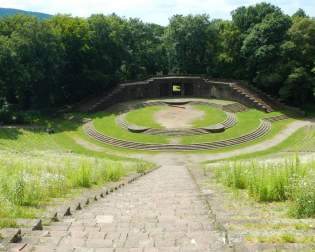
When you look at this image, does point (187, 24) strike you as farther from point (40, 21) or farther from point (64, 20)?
point (40, 21)

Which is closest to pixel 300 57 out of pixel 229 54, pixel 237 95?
pixel 237 95

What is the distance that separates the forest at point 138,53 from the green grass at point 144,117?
7.45 metres

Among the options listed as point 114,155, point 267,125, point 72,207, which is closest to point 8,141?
point 114,155

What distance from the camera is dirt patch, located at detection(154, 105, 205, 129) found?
4398cm

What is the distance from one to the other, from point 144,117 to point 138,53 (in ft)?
55.8

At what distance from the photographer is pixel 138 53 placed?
6053cm

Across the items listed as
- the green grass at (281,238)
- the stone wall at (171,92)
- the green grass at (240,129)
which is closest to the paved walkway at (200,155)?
the green grass at (240,129)

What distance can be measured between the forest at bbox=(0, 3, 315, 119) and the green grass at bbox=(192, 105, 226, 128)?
8524 mm

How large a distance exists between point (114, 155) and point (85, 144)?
4640 millimetres

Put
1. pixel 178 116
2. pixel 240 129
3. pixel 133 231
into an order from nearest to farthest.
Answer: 1. pixel 133 231
2. pixel 240 129
3. pixel 178 116

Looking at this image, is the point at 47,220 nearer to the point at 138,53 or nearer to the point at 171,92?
the point at 171,92

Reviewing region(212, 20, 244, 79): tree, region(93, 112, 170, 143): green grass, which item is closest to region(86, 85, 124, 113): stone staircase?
region(93, 112, 170, 143): green grass

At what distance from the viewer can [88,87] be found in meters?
54.5

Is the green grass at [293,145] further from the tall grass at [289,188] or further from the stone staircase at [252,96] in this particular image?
the tall grass at [289,188]
